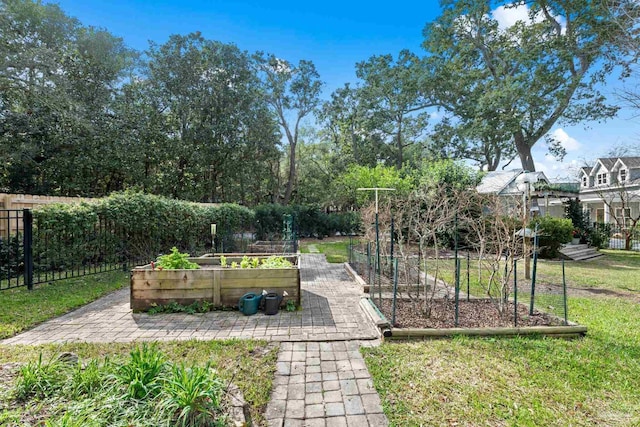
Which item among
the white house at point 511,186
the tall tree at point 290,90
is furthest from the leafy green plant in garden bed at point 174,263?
the tall tree at point 290,90

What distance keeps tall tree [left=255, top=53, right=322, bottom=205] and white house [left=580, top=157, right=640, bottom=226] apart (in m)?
19.3

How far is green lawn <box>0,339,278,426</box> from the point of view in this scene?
181 centimetres

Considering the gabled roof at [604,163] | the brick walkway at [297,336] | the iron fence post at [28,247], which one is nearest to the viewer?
the brick walkway at [297,336]

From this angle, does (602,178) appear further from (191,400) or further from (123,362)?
(123,362)

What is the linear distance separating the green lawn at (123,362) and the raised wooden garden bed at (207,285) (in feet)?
3.96

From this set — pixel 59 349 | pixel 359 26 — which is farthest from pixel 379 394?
pixel 359 26

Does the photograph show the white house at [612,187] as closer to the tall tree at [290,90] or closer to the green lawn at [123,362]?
the tall tree at [290,90]

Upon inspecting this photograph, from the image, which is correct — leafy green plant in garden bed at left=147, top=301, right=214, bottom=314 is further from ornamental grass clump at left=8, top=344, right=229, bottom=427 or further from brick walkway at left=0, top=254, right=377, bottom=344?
ornamental grass clump at left=8, top=344, right=229, bottom=427

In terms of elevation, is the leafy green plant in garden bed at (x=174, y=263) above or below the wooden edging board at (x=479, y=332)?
above

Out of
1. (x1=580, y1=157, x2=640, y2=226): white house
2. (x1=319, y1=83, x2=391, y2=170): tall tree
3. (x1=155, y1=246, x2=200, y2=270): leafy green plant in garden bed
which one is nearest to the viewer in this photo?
(x1=155, y1=246, x2=200, y2=270): leafy green plant in garden bed

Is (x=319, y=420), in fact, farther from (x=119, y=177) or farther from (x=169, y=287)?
(x=119, y=177)

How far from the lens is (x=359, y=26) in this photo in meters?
11.6

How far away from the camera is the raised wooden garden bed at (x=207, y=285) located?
4516mm

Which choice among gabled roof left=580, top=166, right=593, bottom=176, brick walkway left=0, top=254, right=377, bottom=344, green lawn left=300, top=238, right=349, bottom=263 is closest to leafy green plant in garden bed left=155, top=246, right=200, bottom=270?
brick walkway left=0, top=254, right=377, bottom=344
